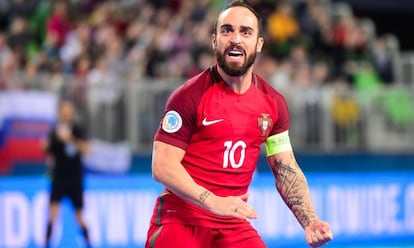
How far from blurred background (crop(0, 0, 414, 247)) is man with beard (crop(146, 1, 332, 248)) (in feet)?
26.2

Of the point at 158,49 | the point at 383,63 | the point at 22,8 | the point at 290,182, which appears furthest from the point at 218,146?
the point at 383,63

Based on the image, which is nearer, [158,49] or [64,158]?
[64,158]

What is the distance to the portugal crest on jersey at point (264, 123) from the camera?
637 cm

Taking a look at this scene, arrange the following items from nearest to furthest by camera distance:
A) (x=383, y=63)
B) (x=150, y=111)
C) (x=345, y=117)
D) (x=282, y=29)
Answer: (x=150, y=111), (x=345, y=117), (x=282, y=29), (x=383, y=63)

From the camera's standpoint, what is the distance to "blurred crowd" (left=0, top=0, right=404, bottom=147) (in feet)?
51.2

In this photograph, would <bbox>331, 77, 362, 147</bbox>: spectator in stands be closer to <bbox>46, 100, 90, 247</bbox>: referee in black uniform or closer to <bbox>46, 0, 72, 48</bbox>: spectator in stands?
<bbox>46, 0, 72, 48</bbox>: spectator in stands

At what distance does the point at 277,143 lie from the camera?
6555 mm

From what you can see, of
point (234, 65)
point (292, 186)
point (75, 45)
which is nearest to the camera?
point (234, 65)

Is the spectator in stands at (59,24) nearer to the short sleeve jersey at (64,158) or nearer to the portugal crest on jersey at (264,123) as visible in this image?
the short sleeve jersey at (64,158)

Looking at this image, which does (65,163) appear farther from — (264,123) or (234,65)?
(234,65)

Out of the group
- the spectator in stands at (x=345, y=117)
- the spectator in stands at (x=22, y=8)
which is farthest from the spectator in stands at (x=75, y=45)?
the spectator in stands at (x=345, y=117)

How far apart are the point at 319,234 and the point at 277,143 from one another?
2.65ft

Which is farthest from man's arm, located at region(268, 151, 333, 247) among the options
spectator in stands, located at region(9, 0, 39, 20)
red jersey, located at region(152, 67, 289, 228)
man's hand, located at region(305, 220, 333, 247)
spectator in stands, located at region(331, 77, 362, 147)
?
spectator in stands, located at region(9, 0, 39, 20)

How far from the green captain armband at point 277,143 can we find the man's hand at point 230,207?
2.63ft
